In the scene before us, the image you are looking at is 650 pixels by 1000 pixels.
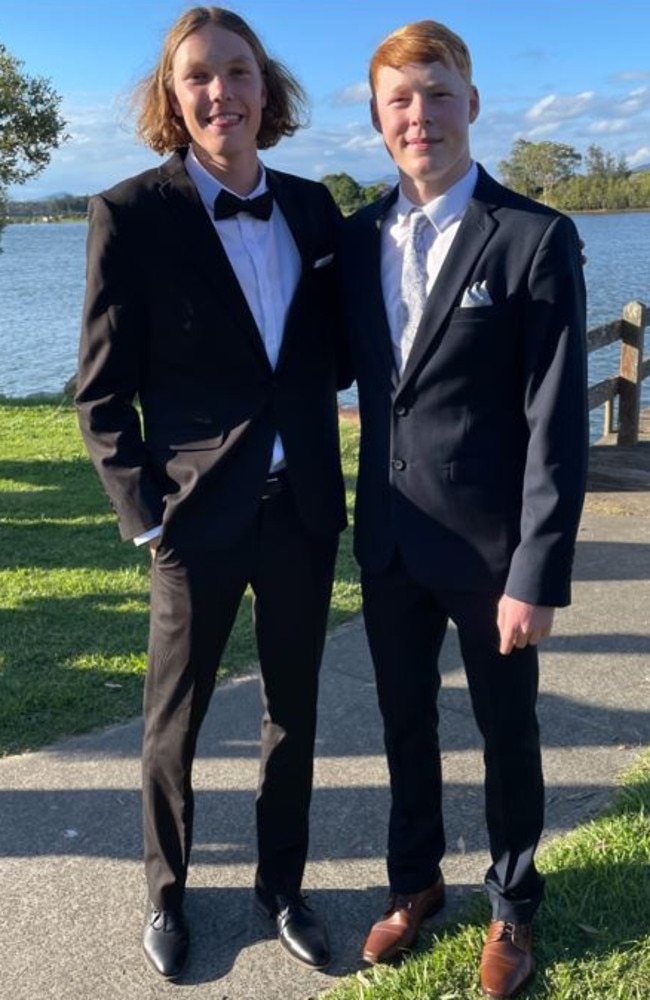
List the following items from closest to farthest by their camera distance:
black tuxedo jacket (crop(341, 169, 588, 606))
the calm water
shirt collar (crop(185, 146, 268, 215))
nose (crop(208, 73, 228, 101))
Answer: black tuxedo jacket (crop(341, 169, 588, 606)) < nose (crop(208, 73, 228, 101)) < shirt collar (crop(185, 146, 268, 215)) < the calm water

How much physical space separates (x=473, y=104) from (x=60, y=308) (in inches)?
1429

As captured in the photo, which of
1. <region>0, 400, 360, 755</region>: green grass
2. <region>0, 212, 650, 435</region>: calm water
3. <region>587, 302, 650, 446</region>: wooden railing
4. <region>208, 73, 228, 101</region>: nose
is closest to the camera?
<region>208, 73, 228, 101</region>: nose

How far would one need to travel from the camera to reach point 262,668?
9.83 feet

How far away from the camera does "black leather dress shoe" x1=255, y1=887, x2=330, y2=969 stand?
2.92 metres

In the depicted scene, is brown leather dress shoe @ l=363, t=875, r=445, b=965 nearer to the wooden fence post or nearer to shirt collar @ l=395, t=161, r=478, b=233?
shirt collar @ l=395, t=161, r=478, b=233

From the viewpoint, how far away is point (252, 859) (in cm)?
342

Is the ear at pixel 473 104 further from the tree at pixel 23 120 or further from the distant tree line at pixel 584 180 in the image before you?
the distant tree line at pixel 584 180

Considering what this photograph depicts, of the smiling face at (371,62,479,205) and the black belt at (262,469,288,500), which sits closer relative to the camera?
the smiling face at (371,62,479,205)

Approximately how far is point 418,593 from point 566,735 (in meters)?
1.67

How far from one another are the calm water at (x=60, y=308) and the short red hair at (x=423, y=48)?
9.81 metres

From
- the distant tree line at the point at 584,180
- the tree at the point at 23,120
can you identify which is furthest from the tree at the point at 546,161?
the tree at the point at 23,120

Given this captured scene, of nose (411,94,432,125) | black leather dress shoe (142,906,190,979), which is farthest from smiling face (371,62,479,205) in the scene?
black leather dress shoe (142,906,190,979)

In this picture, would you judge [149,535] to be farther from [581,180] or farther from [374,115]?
[581,180]

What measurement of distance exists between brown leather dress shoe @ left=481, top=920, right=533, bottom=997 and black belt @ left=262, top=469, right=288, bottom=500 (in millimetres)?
1275
